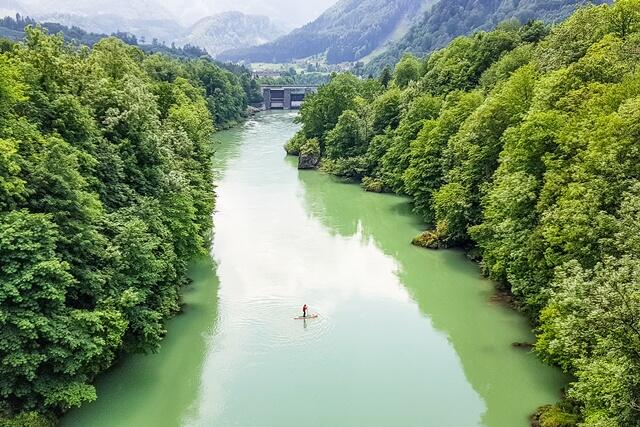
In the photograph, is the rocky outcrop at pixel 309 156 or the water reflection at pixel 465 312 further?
the rocky outcrop at pixel 309 156

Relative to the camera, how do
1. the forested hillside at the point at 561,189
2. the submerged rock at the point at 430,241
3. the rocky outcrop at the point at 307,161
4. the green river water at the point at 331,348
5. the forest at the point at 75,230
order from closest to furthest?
the forested hillside at the point at 561,189
the forest at the point at 75,230
the green river water at the point at 331,348
the submerged rock at the point at 430,241
the rocky outcrop at the point at 307,161

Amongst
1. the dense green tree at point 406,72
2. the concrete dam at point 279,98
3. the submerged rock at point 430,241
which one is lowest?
the submerged rock at point 430,241

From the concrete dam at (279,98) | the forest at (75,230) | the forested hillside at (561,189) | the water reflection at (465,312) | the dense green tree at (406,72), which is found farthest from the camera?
the concrete dam at (279,98)

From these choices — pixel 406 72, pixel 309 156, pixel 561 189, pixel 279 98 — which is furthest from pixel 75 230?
pixel 279 98

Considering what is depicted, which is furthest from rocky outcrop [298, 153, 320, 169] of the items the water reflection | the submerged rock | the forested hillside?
the submerged rock

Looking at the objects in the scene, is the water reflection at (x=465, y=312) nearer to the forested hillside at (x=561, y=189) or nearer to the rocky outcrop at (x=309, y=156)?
the forested hillside at (x=561, y=189)

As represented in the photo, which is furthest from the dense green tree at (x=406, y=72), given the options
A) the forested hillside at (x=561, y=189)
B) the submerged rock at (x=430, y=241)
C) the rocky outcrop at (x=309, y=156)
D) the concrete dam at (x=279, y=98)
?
the concrete dam at (x=279, y=98)
